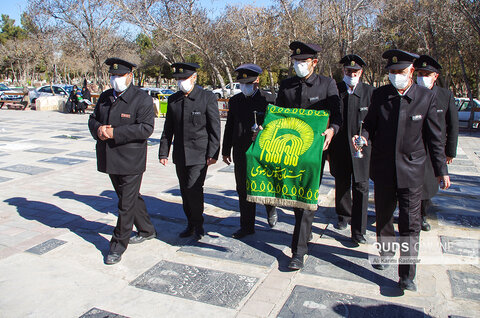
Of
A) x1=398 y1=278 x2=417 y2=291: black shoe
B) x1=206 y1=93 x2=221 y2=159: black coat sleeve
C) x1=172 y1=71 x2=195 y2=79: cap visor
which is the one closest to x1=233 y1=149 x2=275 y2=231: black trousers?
x1=206 y1=93 x2=221 y2=159: black coat sleeve

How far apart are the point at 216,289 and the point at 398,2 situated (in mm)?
22541

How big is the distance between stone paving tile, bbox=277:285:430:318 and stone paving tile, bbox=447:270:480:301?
496mm

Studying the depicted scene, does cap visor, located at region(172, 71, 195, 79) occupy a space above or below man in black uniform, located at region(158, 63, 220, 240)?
above

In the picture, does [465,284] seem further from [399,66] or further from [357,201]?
[399,66]

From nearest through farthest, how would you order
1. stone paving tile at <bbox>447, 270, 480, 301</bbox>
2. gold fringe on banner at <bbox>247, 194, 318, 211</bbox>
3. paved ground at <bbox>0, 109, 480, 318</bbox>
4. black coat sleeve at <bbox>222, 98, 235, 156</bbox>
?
1. paved ground at <bbox>0, 109, 480, 318</bbox>
2. stone paving tile at <bbox>447, 270, 480, 301</bbox>
3. gold fringe on banner at <bbox>247, 194, 318, 211</bbox>
4. black coat sleeve at <bbox>222, 98, 235, 156</bbox>

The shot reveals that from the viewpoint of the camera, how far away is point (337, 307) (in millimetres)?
3176

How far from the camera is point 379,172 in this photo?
3.62m

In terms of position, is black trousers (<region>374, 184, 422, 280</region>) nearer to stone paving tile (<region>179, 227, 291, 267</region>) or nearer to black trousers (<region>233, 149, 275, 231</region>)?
stone paving tile (<region>179, 227, 291, 267</region>)

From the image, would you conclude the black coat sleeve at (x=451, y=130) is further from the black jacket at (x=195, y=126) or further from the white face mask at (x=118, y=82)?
the white face mask at (x=118, y=82)

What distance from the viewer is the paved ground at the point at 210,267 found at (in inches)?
127

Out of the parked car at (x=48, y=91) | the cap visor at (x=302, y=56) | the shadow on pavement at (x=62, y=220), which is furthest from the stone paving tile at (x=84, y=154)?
the parked car at (x=48, y=91)

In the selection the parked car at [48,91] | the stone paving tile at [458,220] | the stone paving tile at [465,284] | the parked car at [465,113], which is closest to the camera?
the stone paving tile at [465,284]

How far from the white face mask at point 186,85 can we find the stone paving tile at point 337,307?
2.35 metres

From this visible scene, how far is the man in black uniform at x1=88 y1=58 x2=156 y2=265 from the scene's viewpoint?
409 cm
